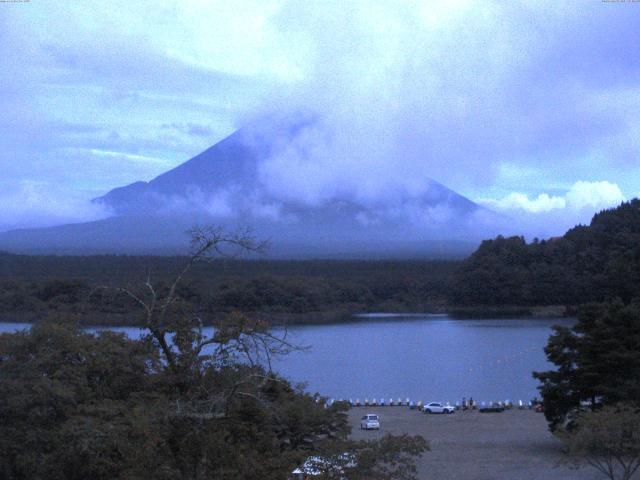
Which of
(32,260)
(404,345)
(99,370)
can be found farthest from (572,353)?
(32,260)

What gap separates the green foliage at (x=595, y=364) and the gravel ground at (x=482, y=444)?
95cm

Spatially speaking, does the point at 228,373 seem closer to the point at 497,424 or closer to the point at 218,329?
the point at 218,329

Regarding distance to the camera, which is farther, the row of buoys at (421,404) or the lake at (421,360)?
the lake at (421,360)

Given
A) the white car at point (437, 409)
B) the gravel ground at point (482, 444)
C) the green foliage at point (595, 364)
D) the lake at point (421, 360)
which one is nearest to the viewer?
the gravel ground at point (482, 444)

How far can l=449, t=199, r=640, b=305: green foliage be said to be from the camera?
1989 inches

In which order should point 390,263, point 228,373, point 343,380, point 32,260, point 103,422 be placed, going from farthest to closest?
point 390,263 → point 32,260 → point 343,380 → point 103,422 → point 228,373

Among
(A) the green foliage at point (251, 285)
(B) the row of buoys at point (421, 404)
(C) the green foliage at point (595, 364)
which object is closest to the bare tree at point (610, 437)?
(C) the green foliage at point (595, 364)

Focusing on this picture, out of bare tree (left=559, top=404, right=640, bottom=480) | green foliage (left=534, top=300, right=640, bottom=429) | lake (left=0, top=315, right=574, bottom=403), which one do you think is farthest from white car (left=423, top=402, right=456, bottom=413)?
bare tree (left=559, top=404, right=640, bottom=480)

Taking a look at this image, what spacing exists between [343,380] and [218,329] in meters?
22.0

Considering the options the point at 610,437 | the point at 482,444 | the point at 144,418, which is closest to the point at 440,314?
the point at 482,444

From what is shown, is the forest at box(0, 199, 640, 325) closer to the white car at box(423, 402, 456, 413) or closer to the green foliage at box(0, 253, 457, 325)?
the green foliage at box(0, 253, 457, 325)

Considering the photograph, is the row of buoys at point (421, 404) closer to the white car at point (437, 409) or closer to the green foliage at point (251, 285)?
the white car at point (437, 409)

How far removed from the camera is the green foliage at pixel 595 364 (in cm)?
1490

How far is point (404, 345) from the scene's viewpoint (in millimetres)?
35812
